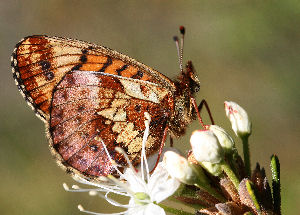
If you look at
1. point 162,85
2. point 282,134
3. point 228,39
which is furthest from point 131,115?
point 228,39

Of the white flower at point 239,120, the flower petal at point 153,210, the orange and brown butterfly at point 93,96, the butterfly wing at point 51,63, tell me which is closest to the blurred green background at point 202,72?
the white flower at point 239,120

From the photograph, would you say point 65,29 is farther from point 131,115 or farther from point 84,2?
point 131,115

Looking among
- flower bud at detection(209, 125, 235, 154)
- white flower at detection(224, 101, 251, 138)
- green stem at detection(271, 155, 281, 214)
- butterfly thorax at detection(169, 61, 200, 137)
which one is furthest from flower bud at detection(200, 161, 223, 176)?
butterfly thorax at detection(169, 61, 200, 137)

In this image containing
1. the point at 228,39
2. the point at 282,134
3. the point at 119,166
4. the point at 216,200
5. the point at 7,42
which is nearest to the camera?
the point at 216,200

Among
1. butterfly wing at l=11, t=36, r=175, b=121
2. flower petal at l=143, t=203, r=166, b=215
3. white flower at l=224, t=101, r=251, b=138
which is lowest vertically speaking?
flower petal at l=143, t=203, r=166, b=215

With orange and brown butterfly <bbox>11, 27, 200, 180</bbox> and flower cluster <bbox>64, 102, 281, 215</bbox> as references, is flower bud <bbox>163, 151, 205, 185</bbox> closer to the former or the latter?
flower cluster <bbox>64, 102, 281, 215</bbox>

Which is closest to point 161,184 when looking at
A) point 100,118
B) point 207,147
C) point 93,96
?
point 207,147

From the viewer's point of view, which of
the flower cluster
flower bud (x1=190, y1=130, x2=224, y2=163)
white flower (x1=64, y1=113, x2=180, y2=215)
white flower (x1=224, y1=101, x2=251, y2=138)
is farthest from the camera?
white flower (x1=224, y1=101, x2=251, y2=138)
